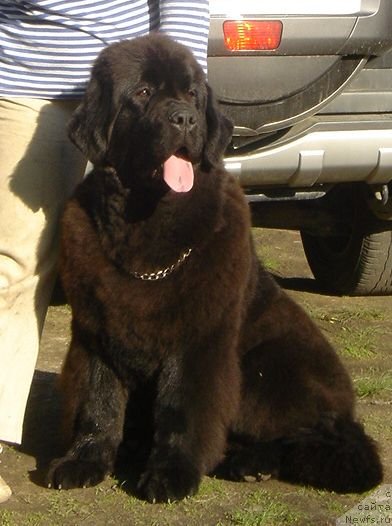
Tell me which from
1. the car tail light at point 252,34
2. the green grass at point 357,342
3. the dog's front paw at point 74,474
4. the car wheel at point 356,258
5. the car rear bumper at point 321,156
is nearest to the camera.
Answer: the dog's front paw at point 74,474

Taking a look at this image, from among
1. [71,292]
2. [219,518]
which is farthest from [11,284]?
[219,518]

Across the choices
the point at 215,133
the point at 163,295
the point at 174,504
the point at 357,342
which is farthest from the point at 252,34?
the point at 174,504

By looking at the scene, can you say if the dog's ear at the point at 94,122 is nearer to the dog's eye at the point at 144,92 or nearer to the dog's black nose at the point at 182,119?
the dog's eye at the point at 144,92

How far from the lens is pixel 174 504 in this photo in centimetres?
414

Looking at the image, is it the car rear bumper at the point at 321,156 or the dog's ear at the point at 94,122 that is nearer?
the dog's ear at the point at 94,122

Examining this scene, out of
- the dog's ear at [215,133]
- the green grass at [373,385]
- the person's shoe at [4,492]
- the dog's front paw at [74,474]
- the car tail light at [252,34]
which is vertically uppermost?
the car tail light at [252,34]

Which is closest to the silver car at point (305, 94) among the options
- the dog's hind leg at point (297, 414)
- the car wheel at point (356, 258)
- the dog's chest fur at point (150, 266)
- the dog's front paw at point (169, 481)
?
the car wheel at point (356, 258)

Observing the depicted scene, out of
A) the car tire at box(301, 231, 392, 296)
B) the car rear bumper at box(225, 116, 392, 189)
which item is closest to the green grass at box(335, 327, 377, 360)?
the car tire at box(301, 231, 392, 296)

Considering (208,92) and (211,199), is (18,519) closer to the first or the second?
(211,199)

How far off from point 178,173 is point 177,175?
0.01 metres

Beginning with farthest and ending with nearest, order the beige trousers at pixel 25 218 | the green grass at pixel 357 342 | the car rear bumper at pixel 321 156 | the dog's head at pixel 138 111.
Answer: the green grass at pixel 357 342, the car rear bumper at pixel 321 156, the beige trousers at pixel 25 218, the dog's head at pixel 138 111

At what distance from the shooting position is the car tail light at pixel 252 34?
17.6 feet

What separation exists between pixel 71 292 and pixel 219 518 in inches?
37.1

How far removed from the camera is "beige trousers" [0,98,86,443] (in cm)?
438
